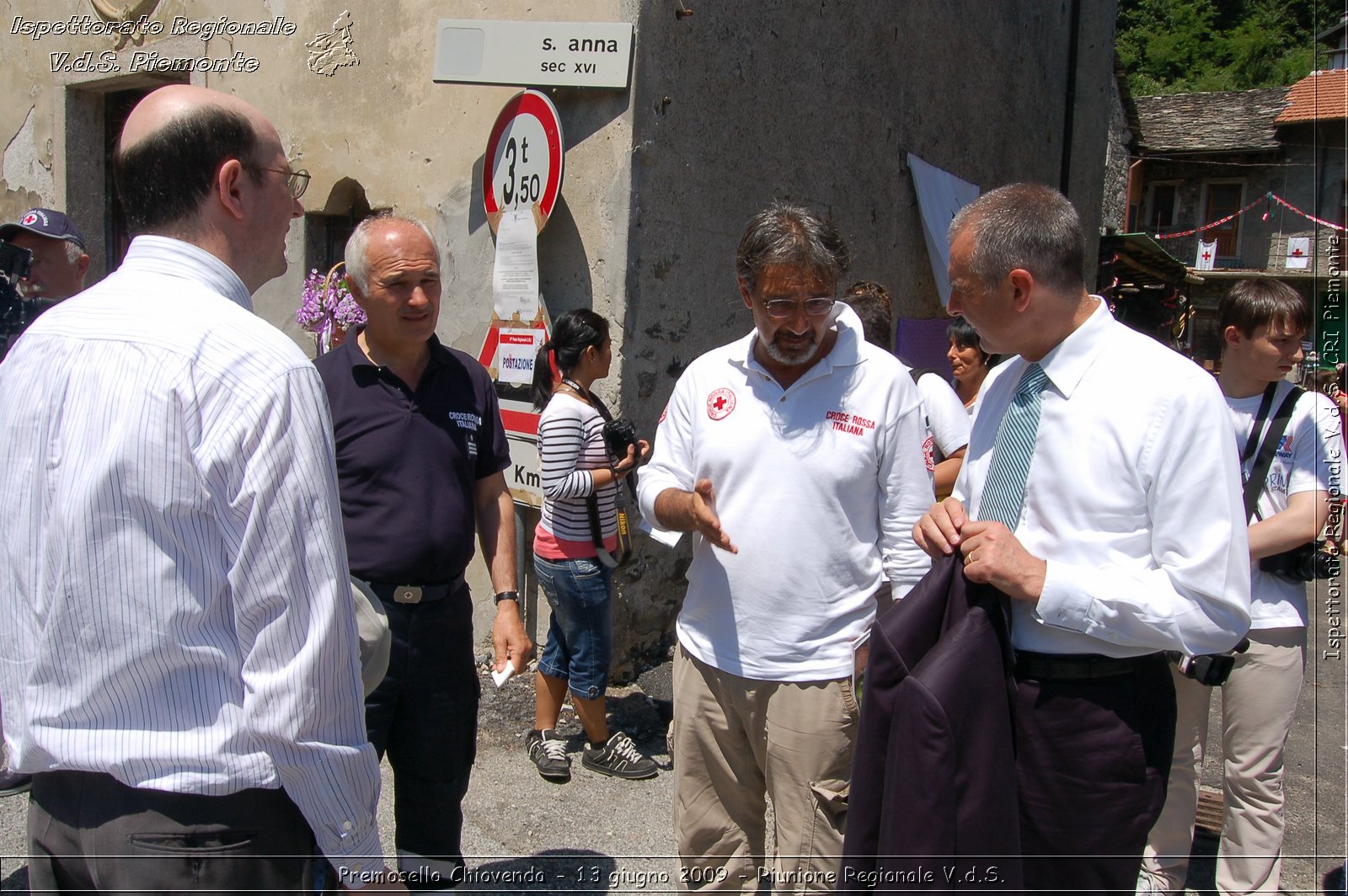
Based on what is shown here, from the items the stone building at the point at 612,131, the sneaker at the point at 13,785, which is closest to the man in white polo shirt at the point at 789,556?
the stone building at the point at 612,131

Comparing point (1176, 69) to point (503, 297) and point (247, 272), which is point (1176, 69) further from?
point (247, 272)

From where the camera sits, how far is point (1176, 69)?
40406 millimetres

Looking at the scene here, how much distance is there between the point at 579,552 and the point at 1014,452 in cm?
236

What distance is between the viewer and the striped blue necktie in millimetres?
1898

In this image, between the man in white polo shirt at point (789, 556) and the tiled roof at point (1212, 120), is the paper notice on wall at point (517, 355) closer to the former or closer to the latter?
the man in white polo shirt at point (789, 556)

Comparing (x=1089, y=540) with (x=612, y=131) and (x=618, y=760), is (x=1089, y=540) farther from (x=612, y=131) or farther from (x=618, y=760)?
(x=612, y=131)

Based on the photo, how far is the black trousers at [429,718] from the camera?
8.54ft

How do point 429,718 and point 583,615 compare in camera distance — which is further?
point 583,615

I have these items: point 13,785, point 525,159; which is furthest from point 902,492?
point 13,785

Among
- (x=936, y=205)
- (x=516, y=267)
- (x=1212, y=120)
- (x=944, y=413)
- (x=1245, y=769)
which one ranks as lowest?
(x=1245, y=769)

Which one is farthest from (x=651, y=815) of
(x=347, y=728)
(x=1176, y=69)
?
(x=1176, y=69)

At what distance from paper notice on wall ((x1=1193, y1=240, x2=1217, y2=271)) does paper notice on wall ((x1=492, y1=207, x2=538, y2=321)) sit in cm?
3131

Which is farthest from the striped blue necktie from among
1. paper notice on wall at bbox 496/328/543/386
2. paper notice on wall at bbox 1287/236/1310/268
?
paper notice on wall at bbox 1287/236/1310/268

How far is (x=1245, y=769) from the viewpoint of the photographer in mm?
2996
